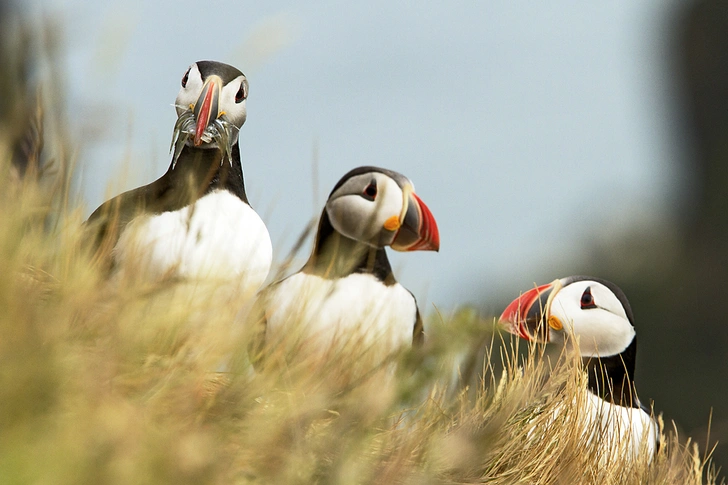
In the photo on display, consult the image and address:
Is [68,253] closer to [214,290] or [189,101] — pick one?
[214,290]

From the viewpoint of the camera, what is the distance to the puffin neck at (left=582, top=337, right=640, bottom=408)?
4191 mm

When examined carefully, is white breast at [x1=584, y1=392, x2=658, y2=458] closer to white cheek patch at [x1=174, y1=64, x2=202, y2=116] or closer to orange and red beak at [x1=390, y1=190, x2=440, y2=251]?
orange and red beak at [x1=390, y1=190, x2=440, y2=251]

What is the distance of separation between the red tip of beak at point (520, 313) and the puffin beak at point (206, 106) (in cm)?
153

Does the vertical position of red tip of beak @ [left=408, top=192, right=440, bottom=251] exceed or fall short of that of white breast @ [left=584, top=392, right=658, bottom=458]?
it exceeds it

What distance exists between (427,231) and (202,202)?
84 centimetres

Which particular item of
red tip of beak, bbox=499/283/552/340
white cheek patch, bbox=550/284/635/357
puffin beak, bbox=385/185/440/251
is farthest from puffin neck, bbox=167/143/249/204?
white cheek patch, bbox=550/284/635/357

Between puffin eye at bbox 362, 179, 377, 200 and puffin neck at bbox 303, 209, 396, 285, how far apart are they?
19 centimetres

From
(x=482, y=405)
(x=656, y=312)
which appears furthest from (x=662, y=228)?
(x=482, y=405)

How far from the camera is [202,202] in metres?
3.49

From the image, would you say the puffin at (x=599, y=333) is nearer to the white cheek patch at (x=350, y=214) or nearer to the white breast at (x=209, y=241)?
the white cheek patch at (x=350, y=214)

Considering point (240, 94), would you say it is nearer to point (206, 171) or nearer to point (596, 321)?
point (206, 171)

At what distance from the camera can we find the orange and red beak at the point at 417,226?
357 centimetres

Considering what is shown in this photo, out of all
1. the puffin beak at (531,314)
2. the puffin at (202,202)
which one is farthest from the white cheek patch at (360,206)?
the puffin beak at (531,314)

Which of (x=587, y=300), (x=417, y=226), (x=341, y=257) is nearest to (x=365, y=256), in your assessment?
(x=341, y=257)
